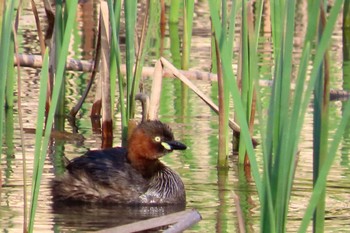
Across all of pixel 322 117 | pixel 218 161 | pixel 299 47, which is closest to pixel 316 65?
pixel 322 117

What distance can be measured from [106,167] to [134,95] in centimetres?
70

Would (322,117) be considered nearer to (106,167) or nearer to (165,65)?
(106,167)

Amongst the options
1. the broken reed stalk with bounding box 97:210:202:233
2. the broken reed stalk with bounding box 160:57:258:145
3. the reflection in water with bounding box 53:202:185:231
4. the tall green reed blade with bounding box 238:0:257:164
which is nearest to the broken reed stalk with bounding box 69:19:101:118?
the broken reed stalk with bounding box 160:57:258:145

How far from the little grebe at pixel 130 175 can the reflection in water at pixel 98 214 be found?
7 centimetres

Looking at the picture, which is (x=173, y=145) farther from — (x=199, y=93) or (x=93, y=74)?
(x=93, y=74)

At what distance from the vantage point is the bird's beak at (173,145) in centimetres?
705

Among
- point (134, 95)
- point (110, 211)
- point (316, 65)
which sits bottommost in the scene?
point (110, 211)

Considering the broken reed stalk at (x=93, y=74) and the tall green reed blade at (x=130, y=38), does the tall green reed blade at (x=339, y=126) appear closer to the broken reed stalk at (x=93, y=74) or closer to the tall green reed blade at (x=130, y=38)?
the tall green reed blade at (x=130, y=38)

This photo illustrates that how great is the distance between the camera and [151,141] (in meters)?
7.05

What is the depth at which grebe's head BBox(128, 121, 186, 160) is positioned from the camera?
276 inches

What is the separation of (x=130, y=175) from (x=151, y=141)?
265 millimetres

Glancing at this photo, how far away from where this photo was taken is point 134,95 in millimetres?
7371

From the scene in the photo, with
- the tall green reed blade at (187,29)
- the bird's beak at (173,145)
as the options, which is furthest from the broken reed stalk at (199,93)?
the tall green reed blade at (187,29)

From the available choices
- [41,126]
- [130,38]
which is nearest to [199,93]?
[130,38]
